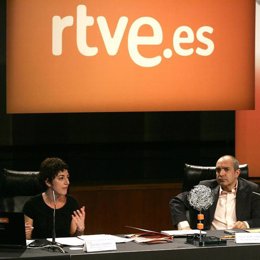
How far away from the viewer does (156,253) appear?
3896 mm

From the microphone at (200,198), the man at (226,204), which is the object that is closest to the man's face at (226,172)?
the man at (226,204)

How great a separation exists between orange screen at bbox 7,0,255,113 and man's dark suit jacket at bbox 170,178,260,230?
182cm

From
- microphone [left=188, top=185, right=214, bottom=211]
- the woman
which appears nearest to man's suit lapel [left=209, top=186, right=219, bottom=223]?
microphone [left=188, top=185, right=214, bottom=211]

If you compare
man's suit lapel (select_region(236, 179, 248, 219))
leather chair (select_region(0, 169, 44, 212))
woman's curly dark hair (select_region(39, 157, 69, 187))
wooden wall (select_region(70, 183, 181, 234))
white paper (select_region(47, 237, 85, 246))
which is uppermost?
woman's curly dark hair (select_region(39, 157, 69, 187))

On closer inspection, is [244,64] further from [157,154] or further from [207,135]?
[157,154]

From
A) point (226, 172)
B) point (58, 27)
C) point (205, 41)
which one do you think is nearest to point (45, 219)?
point (226, 172)

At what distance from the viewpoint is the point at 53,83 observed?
22.1ft

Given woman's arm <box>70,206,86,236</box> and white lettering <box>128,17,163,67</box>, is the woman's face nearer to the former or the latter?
woman's arm <box>70,206,86,236</box>

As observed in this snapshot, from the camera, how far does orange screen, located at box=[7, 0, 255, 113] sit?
663 centimetres

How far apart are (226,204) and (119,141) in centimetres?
560

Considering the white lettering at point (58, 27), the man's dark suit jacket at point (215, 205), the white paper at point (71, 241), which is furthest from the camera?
the white lettering at point (58, 27)

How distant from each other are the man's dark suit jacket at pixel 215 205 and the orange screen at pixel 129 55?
182cm

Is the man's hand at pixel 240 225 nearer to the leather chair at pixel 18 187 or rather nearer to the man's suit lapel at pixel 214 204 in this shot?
the man's suit lapel at pixel 214 204

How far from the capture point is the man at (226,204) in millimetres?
5246
